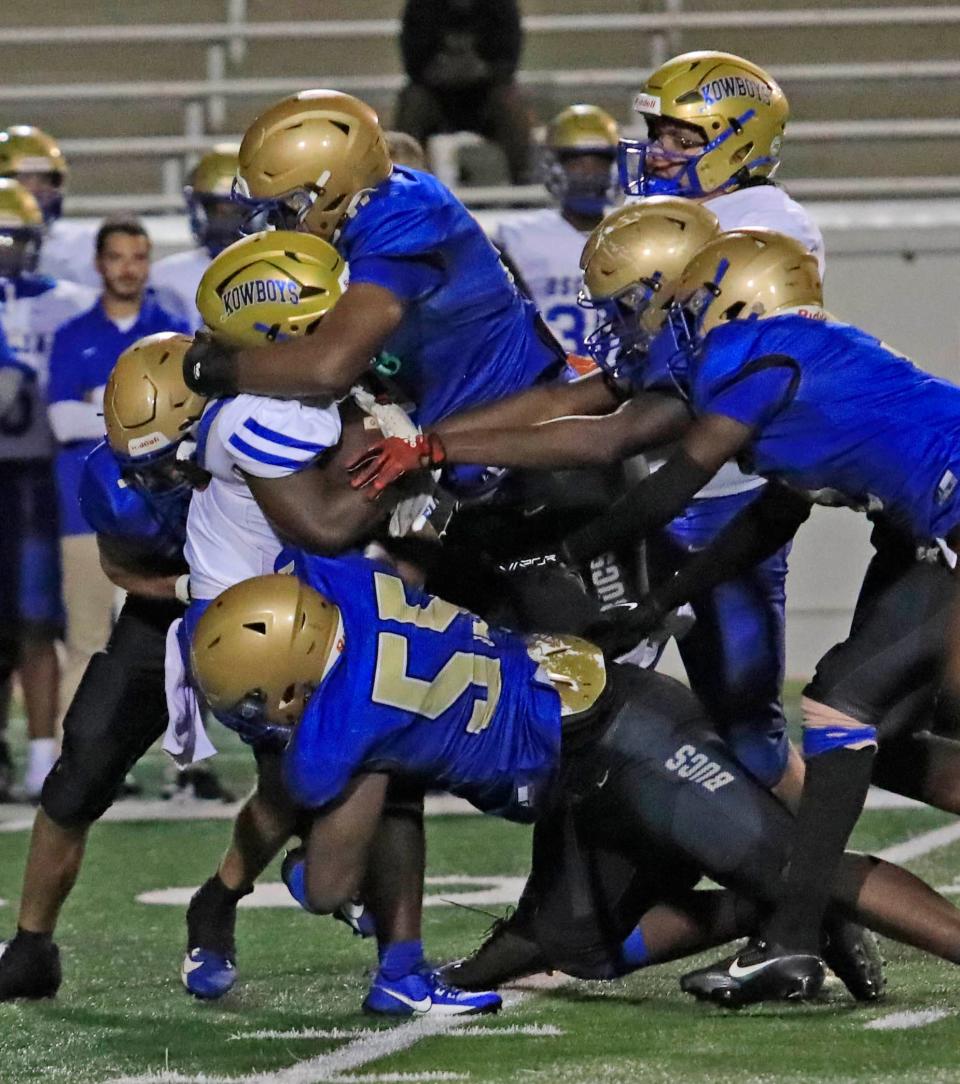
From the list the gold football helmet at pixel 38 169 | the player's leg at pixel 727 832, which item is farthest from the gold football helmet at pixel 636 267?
the gold football helmet at pixel 38 169

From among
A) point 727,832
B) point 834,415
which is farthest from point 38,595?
A: point 834,415

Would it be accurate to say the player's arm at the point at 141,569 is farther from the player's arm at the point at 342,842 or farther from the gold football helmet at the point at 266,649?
the player's arm at the point at 342,842

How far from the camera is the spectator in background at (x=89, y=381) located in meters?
6.91

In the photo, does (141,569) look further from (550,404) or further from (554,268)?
(554,268)

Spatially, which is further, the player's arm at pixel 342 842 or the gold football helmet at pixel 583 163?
the gold football helmet at pixel 583 163

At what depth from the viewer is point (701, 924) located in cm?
415

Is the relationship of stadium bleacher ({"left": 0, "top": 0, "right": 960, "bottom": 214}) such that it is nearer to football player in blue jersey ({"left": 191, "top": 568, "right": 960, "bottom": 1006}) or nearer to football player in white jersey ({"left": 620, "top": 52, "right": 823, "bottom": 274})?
football player in white jersey ({"left": 620, "top": 52, "right": 823, "bottom": 274})

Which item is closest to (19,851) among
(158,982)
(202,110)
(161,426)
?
(158,982)

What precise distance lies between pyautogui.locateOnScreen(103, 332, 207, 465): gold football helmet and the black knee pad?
41 centimetres

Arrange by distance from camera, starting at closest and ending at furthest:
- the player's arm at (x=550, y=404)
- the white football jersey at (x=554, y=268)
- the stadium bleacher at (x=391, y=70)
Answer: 1. the player's arm at (x=550, y=404)
2. the white football jersey at (x=554, y=268)
3. the stadium bleacher at (x=391, y=70)

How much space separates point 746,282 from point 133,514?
1261 mm

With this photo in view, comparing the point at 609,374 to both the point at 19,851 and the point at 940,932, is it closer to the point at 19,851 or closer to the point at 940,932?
the point at 940,932

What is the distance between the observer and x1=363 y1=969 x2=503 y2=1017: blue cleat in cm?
397

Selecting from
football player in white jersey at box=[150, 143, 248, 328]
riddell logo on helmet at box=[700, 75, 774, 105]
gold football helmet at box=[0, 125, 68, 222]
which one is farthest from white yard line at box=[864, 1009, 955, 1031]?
gold football helmet at box=[0, 125, 68, 222]
